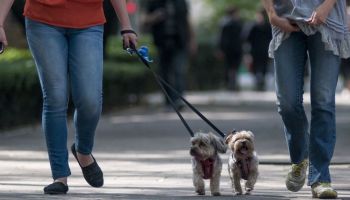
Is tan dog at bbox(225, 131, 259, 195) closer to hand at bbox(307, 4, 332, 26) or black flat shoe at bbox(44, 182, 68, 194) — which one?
hand at bbox(307, 4, 332, 26)

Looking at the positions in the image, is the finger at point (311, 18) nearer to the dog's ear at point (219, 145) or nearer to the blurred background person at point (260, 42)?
the dog's ear at point (219, 145)

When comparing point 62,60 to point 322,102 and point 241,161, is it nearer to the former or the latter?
point 241,161

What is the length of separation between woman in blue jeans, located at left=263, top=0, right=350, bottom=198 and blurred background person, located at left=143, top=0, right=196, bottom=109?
10.7m

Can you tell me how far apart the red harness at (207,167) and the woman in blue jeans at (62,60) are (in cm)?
78

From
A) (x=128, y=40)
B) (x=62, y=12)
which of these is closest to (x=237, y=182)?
(x=128, y=40)

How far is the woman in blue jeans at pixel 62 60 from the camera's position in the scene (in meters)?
7.98

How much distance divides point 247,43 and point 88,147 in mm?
21224

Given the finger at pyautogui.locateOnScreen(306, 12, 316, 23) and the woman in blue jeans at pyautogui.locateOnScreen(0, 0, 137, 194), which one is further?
the woman in blue jeans at pyautogui.locateOnScreen(0, 0, 137, 194)

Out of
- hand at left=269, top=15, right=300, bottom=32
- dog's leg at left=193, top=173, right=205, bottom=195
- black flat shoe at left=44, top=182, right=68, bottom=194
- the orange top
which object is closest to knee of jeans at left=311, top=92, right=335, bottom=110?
hand at left=269, top=15, right=300, bottom=32

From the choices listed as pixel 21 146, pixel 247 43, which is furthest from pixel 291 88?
pixel 247 43

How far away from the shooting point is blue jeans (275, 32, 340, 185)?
7723 mm

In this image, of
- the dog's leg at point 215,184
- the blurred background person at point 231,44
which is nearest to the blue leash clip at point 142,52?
the dog's leg at point 215,184

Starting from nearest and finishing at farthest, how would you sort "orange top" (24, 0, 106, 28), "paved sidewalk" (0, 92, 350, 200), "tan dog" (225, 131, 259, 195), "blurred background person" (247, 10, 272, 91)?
"tan dog" (225, 131, 259, 195) < "orange top" (24, 0, 106, 28) < "paved sidewalk" (0, 92, 350, 200) < "blurred background person" (247, 10, 272, 91)

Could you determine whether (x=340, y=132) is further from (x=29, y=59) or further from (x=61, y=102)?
(x=61, y=102)
